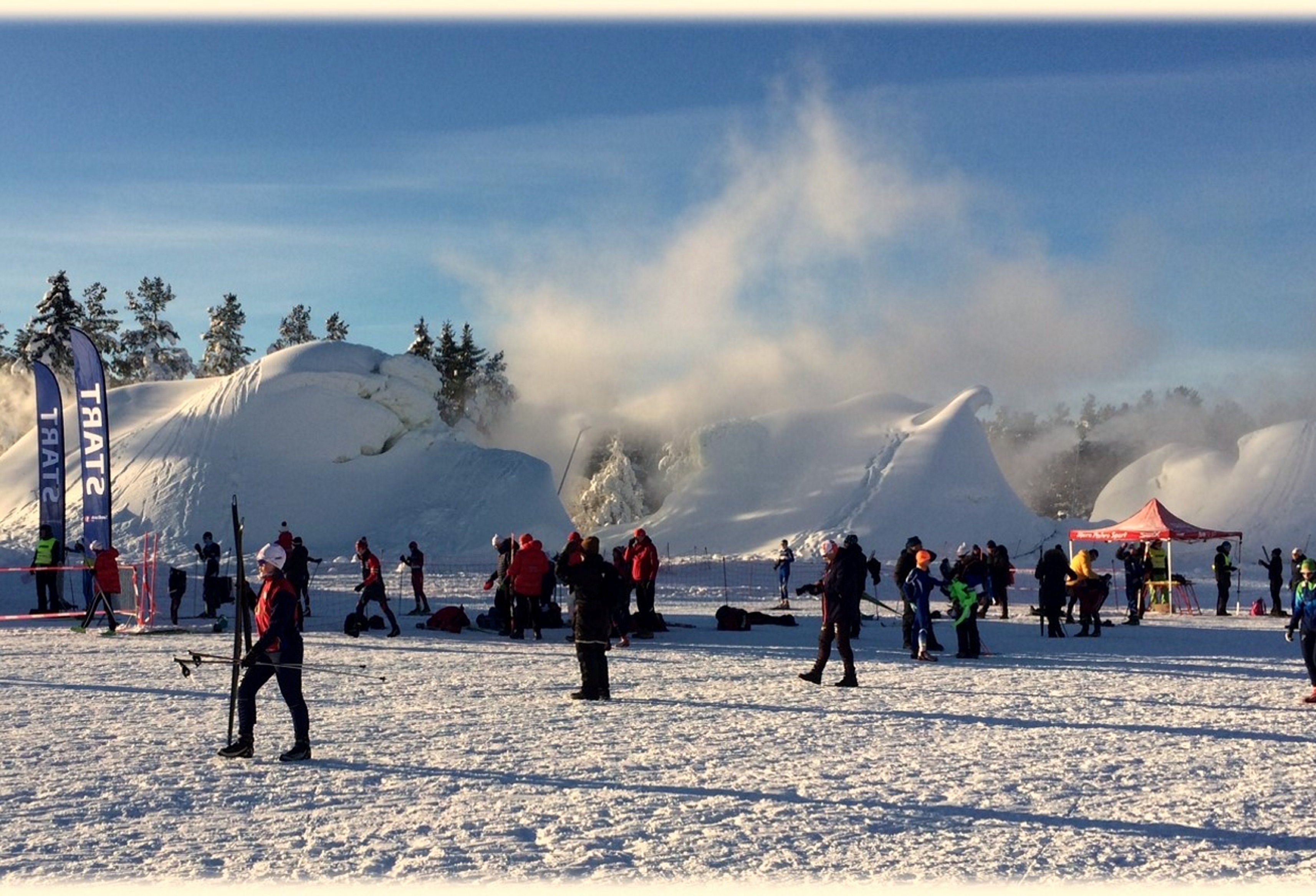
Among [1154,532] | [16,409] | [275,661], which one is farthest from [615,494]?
[275,661]

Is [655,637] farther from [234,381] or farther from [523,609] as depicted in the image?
[234,381]

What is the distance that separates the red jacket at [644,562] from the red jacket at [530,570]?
1.55 m

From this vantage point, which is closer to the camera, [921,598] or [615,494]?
[921,598]

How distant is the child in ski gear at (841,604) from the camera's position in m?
13.1

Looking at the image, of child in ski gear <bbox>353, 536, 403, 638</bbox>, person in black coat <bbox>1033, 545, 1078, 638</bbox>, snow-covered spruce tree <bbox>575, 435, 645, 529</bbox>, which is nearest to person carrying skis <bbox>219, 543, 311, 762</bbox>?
child in ski gear <bbox>353, 536, 403, 638</bbox>

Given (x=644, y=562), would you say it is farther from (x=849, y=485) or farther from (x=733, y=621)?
(x=849, y=485)

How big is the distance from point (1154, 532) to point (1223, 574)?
3174mm

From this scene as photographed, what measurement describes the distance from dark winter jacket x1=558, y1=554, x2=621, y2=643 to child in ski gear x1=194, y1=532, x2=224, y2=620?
1194 cm

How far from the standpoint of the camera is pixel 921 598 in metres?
16.6

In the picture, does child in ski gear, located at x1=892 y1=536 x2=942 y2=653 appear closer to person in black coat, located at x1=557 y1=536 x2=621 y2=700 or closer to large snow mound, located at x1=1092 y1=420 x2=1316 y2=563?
person in black coat, located at x1=557 y1=536 x2=621 y2=700

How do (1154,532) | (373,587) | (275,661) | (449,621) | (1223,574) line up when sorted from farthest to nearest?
(1154,532)
(1223,574)
(449,621)
(373,587)
(275,661)

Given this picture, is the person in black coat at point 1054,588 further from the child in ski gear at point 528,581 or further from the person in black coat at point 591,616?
the person in black coat at point 591,616

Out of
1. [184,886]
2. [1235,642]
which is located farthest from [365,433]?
[184,886]

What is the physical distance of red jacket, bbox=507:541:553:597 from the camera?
18.4m
